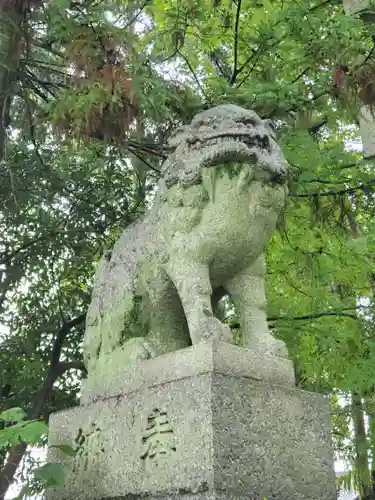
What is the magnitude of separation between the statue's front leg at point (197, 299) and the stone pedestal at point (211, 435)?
4.5 inches

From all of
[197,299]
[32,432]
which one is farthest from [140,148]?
[32,432]

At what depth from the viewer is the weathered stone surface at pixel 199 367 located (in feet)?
8.27

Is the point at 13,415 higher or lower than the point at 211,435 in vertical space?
higher

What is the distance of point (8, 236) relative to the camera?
6.32 m

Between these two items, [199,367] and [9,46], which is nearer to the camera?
[199,367]

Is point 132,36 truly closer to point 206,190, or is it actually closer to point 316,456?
point 206,190

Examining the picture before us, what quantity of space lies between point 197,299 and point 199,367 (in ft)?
1.17

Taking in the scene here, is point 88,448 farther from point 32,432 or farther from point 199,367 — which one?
point 199,367

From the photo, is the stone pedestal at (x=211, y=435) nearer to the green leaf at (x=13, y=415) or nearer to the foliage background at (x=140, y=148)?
the green leaf at (x=13, y=415)

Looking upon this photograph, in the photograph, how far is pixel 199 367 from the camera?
2.52 metres

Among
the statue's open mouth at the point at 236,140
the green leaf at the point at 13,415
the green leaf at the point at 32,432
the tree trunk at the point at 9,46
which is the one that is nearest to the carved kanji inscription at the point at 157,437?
the green leaf at the point at 32,432

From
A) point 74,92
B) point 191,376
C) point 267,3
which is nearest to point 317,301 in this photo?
point 267,3

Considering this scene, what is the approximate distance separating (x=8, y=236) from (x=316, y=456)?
4.45 m

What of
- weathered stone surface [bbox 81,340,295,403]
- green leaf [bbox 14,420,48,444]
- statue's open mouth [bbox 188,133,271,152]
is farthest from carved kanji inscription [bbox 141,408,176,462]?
statue's open mouth [bbox 188,133,271,152]
